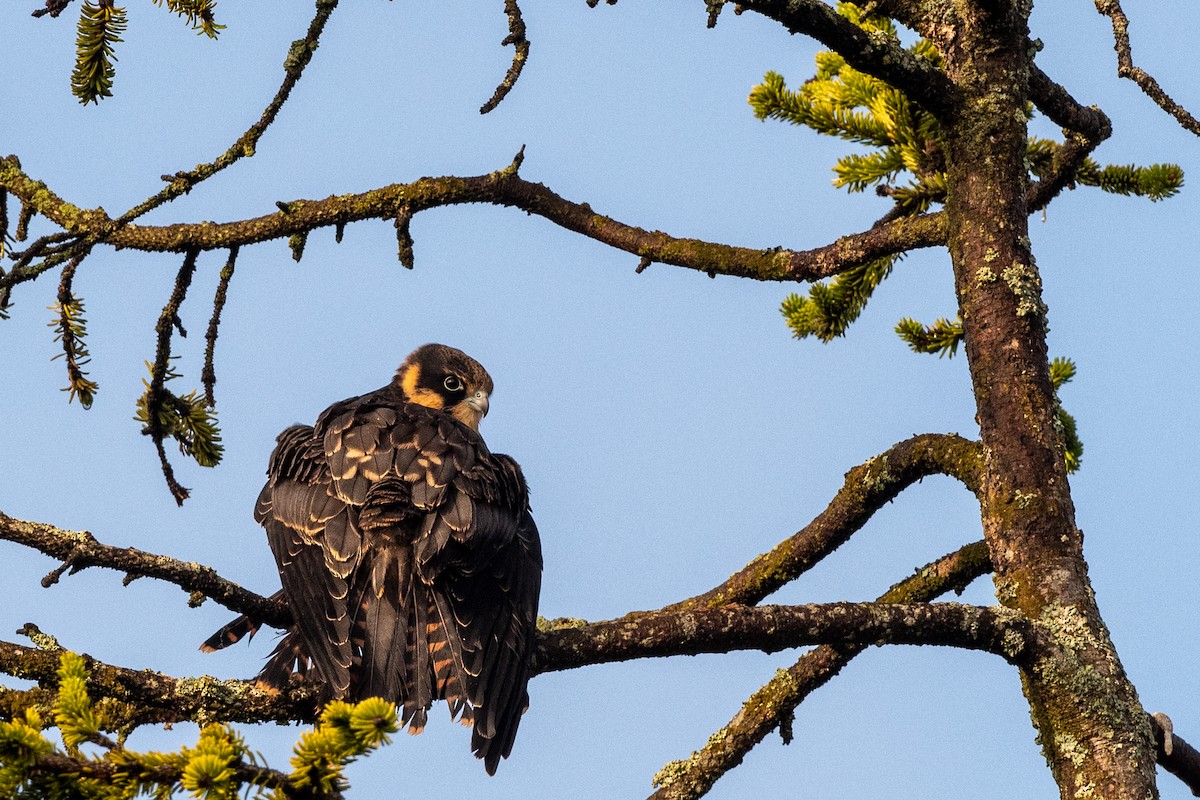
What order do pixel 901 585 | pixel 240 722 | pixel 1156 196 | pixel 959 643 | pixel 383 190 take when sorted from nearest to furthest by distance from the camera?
pixel 240 722, pixel 959 643, pixel 901 585, pixel 383 190, pixel 1156 196

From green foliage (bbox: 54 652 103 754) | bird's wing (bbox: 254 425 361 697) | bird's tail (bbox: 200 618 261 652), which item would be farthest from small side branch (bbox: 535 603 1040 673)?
green foliage (bbox: 54 652 103 754)

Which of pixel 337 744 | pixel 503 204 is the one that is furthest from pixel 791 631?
pixel 503 204

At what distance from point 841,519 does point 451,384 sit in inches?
107

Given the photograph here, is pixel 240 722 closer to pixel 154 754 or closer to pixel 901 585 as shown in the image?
pixel 154 754

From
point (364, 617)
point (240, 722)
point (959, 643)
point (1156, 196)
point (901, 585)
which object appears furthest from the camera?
point (1156, 196)

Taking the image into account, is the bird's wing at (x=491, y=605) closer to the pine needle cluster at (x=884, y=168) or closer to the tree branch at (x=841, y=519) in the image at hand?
the tree branch at (x=841, y=519)

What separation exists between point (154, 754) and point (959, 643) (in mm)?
2361

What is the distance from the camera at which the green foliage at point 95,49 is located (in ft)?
12.9

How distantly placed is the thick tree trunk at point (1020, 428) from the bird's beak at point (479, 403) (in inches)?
109

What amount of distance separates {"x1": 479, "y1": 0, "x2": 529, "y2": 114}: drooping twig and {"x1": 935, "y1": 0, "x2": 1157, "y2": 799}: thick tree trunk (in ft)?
5.02

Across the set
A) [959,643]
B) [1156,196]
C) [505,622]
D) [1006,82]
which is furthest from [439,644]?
[1156,196]

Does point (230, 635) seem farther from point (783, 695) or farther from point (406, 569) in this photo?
point (783, 695)

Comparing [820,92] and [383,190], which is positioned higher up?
[820,92]

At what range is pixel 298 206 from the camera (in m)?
4.80
